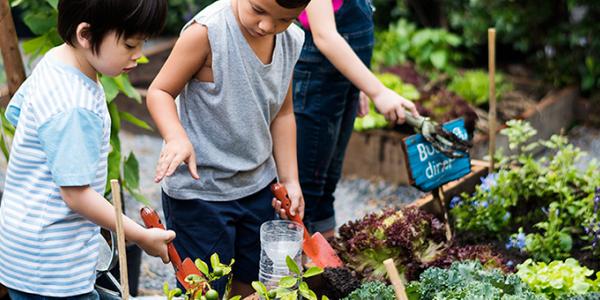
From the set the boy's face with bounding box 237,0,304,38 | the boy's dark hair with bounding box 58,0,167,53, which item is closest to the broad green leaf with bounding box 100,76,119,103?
the boy's face with bounding box 237,0,304,38

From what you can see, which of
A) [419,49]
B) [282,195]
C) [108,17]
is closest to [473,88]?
[419,49]

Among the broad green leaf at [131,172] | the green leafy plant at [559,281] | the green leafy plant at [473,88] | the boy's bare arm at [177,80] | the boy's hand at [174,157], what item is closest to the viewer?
the boy's hand at [174,157]

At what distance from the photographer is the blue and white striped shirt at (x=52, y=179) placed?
180 centimetres

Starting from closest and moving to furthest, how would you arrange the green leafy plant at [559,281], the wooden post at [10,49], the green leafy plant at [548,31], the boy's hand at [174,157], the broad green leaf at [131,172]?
the boy's hand at [174,157]
the green leafy plant at [559,281]
the wooden post at [10,49]
the broad green leaf at [131,172]
the green leafy plant at [548,31]

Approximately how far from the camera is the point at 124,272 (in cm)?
174

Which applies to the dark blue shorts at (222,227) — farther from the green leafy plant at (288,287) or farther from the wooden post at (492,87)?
the wooden post at (492,87)

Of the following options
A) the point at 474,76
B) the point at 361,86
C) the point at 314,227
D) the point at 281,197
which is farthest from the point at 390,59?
the point at 281,197

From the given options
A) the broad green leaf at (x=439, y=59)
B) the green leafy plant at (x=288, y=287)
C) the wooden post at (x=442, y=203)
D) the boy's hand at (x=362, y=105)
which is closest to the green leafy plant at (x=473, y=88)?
the broad green leaf at (x=439, y=59)

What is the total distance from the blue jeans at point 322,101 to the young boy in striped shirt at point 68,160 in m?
1.19

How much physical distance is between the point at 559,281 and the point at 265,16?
1106 mm

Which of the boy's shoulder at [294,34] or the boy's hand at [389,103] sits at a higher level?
the boy's shoulder at [294,34]

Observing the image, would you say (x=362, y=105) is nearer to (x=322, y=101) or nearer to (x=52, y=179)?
(x=322, y=101)

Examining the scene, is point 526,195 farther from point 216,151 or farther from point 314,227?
point 216,151

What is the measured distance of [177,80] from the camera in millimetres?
2240
